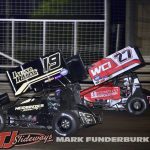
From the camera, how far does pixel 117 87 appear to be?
38.0ft

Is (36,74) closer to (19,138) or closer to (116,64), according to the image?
(19,138)

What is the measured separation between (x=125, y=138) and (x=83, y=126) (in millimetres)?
886

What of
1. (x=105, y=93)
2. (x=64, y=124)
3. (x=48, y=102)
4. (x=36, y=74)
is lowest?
(x=64, y=124)

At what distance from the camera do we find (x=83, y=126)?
920cm

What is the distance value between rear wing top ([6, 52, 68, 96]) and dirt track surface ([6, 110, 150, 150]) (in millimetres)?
1064

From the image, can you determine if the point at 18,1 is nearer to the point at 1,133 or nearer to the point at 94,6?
the point at 94,6

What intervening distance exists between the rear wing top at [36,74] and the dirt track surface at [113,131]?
3.49ft

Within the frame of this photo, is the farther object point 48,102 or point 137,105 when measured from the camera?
point 137,105

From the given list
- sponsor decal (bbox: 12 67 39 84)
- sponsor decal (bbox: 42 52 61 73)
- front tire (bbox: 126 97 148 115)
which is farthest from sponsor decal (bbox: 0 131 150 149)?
front tire (bbox: 126 97 148 115)

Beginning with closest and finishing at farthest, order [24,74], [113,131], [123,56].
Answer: [113,131], [24,74], [123,56]

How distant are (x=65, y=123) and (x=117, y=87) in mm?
2952

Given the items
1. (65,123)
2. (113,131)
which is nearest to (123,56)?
(113,131)

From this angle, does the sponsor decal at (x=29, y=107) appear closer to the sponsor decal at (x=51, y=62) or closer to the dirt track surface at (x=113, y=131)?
the dirt track surface at (x=113, y=131)

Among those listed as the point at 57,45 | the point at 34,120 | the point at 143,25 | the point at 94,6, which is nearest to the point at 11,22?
the point at 57,45
